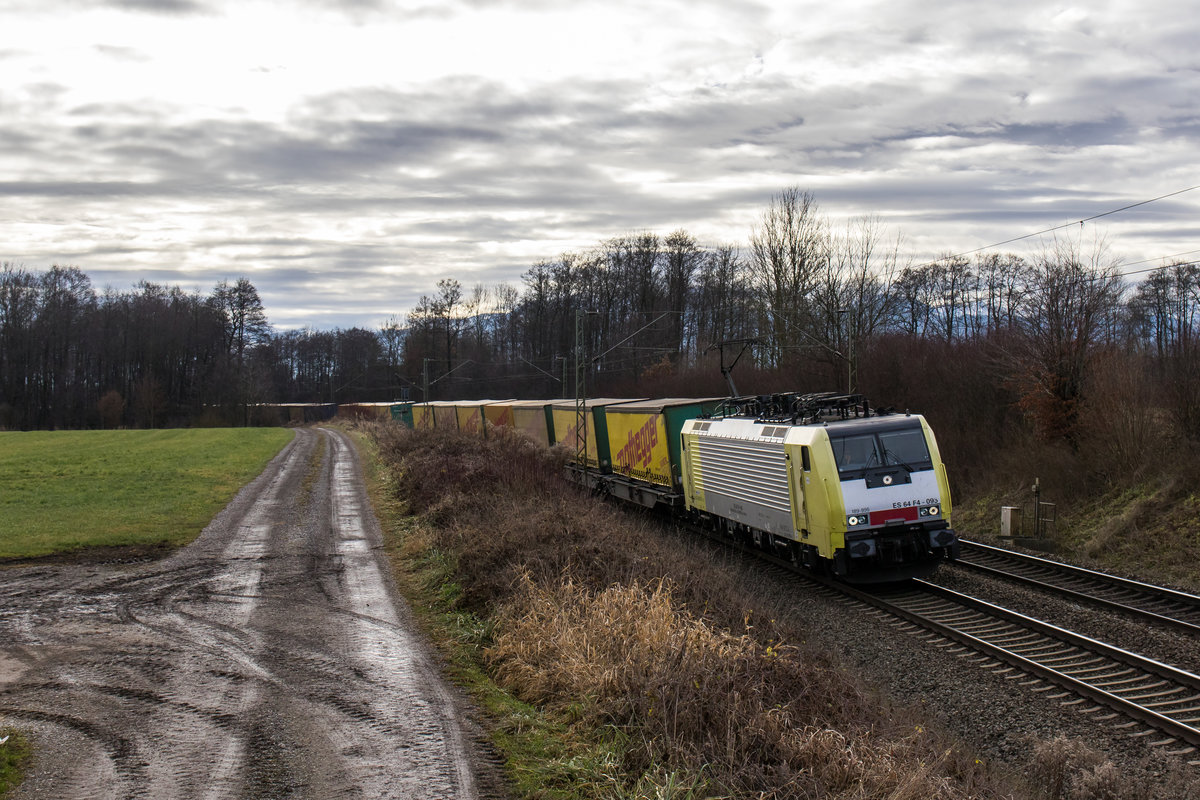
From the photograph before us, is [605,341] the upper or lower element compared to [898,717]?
upper

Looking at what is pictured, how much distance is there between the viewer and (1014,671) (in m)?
10.4

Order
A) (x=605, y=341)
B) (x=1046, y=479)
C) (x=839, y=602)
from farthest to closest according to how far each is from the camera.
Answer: (x=605, y=341)
(x=1046, y=479)
(x=839, y=602)

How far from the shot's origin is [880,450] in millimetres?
14336

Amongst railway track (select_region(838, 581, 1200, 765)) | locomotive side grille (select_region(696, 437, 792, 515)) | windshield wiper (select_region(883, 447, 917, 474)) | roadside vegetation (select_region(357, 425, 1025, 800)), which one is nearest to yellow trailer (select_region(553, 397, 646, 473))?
locomotive side grille (select_region(696, 437, 792, 515))

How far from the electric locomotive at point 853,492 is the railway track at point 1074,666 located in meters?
0.78

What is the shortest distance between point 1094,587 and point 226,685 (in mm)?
13454

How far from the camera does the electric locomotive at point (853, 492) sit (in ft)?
45.6

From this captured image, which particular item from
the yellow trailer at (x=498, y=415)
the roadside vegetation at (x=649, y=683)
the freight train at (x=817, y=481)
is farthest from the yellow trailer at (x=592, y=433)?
the roadside vegetation at (x=649, y=683)

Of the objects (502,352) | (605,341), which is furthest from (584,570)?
(502,352)

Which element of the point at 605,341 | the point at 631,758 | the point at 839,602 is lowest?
the point at 839,602

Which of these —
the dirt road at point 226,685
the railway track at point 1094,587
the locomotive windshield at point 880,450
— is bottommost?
the railway track at point 1094,587

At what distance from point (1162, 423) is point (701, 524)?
10943mm

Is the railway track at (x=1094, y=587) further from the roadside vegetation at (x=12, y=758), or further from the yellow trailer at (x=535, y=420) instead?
the yellow trailer at (x=535, y=420)

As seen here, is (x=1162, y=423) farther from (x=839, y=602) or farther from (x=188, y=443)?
(x=188, y=443)
